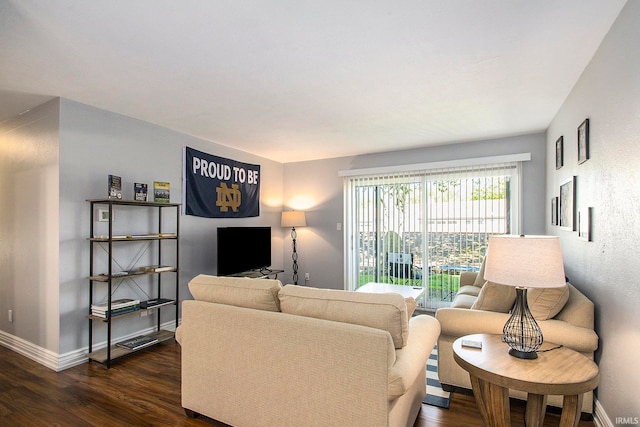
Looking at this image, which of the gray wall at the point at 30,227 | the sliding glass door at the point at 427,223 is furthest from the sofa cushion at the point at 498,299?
the gray wall at the point at 30,227

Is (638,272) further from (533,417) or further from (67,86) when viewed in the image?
(67,86)

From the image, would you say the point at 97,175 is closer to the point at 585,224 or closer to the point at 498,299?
the point at 498,299

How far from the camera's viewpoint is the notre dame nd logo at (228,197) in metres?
4.67

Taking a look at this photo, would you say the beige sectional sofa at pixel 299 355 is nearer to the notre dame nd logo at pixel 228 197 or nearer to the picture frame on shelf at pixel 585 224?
the picture frame on shelf at pixel 585 224

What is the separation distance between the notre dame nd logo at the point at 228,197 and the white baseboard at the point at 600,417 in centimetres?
426

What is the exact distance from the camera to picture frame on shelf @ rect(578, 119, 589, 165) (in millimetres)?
2396

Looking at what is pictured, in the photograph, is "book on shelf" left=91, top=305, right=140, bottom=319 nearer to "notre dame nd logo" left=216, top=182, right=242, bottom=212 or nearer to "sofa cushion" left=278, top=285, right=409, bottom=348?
"notre dame nd logo" left=216, top=182, right=242, bottom=212

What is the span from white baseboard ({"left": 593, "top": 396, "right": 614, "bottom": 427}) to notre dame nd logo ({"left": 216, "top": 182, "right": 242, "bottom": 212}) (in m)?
4.26

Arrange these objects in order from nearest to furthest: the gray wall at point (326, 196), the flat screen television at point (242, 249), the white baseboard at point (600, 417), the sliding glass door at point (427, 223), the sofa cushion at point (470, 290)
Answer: the white baseboard at point (600, 417) → the sofa cushion at point (470, 290) → the flat screen television at point (242, 249) → the sliding glass door at point (427, 223) → the gray wall at point (326, 196)

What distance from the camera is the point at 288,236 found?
19.9ft

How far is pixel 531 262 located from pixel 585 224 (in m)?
1.16

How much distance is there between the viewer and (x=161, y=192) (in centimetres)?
358

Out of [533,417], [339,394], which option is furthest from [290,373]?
[533,417]

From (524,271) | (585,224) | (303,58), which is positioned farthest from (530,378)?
(303,58)
